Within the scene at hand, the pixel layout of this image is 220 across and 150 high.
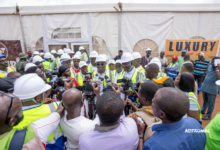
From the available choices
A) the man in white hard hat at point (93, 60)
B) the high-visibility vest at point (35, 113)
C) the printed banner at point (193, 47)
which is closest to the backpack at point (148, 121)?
the high-visibility vest at point (35, 113)

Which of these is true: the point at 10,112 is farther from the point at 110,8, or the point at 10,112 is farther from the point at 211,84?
the point at 110,8

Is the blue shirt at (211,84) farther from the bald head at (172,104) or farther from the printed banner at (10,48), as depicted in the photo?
the printed banner at (10,48)

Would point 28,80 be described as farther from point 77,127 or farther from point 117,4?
point 117,4

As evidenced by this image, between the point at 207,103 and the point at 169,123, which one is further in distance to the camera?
the point at 207,103

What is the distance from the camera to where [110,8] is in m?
7.73

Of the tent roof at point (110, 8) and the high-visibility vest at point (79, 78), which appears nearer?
the high-visibility vest at point (79, 78)

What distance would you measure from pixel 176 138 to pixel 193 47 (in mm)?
7863

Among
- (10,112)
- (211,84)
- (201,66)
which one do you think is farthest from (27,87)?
(201,66)

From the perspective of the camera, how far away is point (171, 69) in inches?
230

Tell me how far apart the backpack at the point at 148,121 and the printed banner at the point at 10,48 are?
33.3ft

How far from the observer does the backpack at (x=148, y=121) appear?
122 cm

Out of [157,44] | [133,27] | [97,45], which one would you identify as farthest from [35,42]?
[157,44]

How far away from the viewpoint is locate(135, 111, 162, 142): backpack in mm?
1216

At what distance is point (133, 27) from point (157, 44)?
6.33ft
